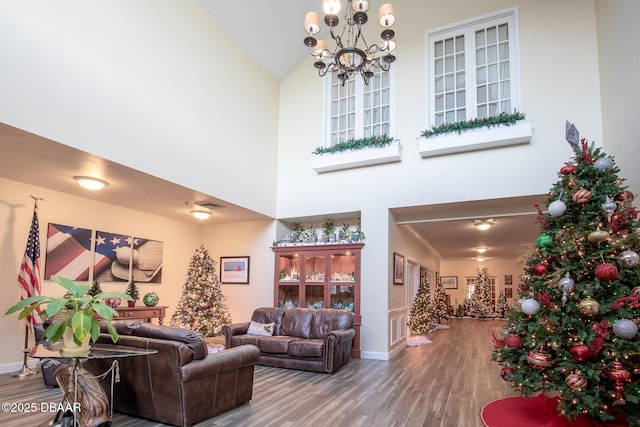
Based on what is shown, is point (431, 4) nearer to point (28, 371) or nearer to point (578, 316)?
point (578, 316)

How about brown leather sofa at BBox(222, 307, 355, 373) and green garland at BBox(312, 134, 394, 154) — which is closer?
brown leather sofa at BBox(222, 307, 355, 373)

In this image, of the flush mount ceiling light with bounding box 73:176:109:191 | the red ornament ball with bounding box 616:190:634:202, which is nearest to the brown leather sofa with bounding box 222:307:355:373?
the flush mount ceiling light with bounding box 73:176:109:191

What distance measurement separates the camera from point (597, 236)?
3451mm

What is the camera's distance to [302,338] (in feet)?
22.5

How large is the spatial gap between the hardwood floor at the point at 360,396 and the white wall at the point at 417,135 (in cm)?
133

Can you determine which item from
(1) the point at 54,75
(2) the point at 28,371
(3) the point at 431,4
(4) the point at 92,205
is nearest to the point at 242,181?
(4) the point at 92,205

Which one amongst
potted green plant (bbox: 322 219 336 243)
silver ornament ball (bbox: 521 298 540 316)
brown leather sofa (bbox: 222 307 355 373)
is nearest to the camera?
silver ornament ball (bbox: 521 298 540 316)

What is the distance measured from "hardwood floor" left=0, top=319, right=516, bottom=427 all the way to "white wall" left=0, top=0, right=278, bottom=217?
3149mm

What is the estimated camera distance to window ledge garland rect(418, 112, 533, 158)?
6.57 metres

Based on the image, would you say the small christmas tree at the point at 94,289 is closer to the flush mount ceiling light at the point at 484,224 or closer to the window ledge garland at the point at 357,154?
the window ledge garland at the point at 357,154

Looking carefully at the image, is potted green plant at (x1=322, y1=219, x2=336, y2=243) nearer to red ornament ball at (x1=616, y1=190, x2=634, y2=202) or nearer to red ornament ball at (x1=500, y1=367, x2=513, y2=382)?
red ornament ball at (x1=500, y1=367, x2=513, y2=382)

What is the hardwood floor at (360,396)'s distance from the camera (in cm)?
400

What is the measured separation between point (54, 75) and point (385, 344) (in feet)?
21.1

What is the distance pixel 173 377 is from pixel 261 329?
11.2 feet
